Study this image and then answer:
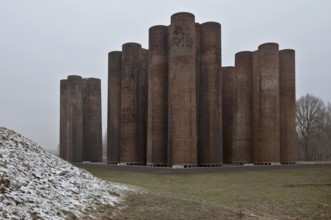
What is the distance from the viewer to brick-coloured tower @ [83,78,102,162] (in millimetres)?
46719

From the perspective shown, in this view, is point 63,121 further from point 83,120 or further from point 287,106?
point 287,106

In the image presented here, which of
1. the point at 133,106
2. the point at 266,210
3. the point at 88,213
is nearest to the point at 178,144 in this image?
the point at 133,106

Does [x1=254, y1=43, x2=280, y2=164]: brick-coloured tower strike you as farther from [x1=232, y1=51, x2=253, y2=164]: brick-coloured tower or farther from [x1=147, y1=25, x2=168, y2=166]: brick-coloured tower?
[x1=147, y1=25, x2=168, y2=166]: brick-coloured tower

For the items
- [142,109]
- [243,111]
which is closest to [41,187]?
[142,109]

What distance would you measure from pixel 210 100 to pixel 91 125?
21.4 m

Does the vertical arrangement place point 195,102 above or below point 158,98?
below

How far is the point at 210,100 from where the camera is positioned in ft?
102

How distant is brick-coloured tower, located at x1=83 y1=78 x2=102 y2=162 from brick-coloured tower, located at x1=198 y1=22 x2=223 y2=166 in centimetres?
1994

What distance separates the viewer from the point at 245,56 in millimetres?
37219

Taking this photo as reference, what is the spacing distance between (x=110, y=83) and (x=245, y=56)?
15.1 metres

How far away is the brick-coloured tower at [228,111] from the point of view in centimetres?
3928

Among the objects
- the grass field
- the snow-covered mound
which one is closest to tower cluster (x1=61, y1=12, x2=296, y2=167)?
the grass field

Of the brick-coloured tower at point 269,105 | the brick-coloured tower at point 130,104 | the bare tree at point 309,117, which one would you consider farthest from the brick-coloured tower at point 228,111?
the bare tree at point 309,117

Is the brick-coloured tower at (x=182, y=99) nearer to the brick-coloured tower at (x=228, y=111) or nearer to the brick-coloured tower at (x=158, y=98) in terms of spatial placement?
the brick-coloured tower at (x=158, y=98)
